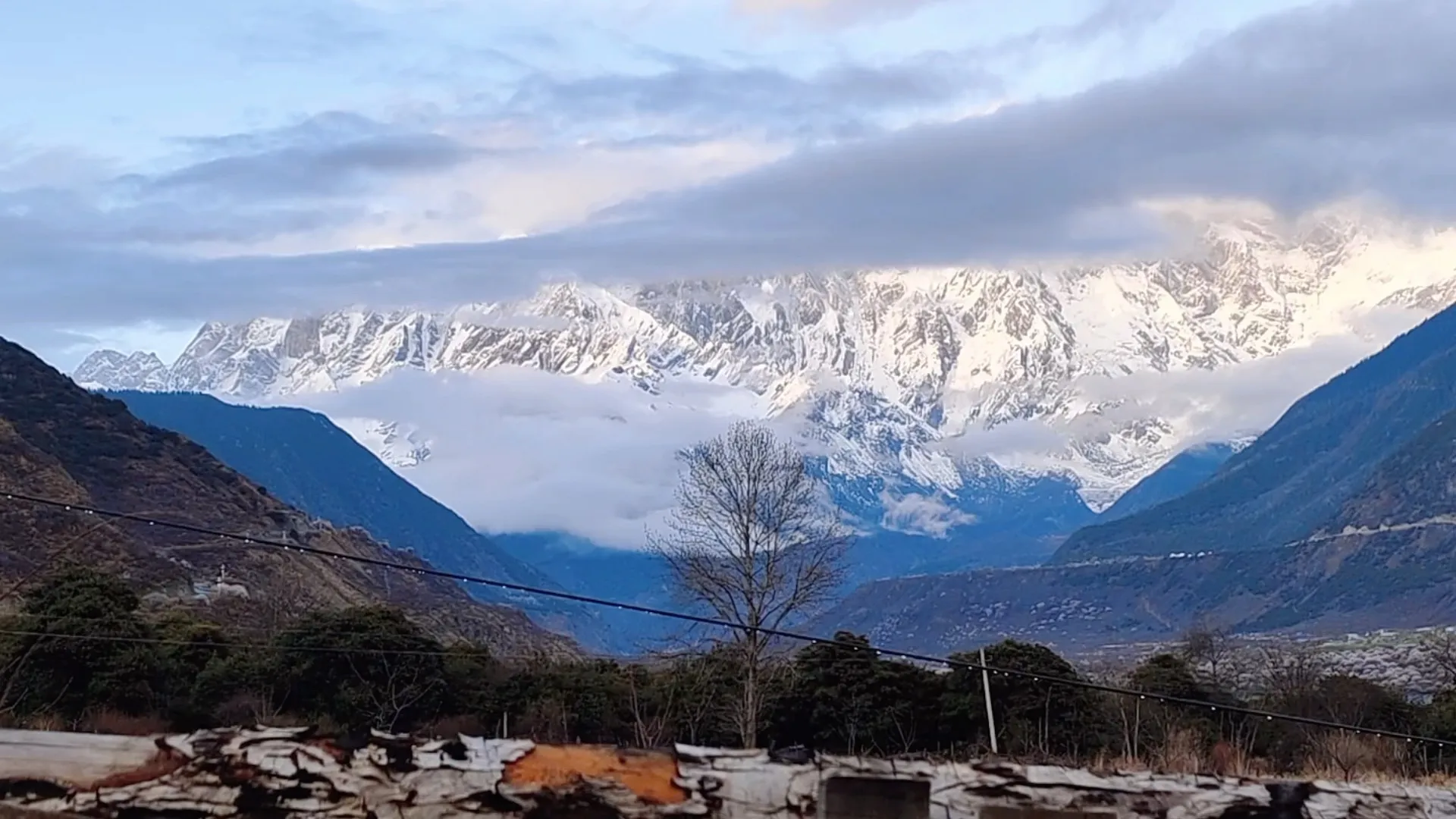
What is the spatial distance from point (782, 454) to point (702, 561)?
39.3ft

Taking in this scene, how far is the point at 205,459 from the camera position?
126 meters

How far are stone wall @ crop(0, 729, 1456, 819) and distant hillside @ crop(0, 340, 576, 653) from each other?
189ft

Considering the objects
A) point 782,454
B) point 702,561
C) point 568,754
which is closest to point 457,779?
point 568,754

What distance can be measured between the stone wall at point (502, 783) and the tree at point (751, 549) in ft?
97.9

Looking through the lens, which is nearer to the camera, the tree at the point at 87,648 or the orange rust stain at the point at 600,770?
the orange rust stain at the point at 600,770

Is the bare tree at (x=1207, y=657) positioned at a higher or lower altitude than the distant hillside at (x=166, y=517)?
lower

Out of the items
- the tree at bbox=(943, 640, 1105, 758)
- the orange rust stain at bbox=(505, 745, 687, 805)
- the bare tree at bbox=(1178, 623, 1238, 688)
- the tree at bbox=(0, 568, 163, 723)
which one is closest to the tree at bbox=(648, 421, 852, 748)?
the tree at bbox=(943, 640, 1105, 758)

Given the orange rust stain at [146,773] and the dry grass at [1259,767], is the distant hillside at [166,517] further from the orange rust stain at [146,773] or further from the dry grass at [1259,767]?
the orange rust stain at [146,773]

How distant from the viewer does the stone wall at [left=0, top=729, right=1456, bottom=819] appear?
10.3 m

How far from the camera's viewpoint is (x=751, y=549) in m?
49.7

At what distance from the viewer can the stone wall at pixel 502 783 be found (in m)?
10.3

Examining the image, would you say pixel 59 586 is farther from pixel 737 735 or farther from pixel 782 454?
pixel 782 454

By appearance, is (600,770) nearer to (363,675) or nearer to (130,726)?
(130,726)

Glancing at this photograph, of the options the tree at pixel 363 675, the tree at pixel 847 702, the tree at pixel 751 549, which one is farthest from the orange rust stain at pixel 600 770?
the tree at pixel 847 702
